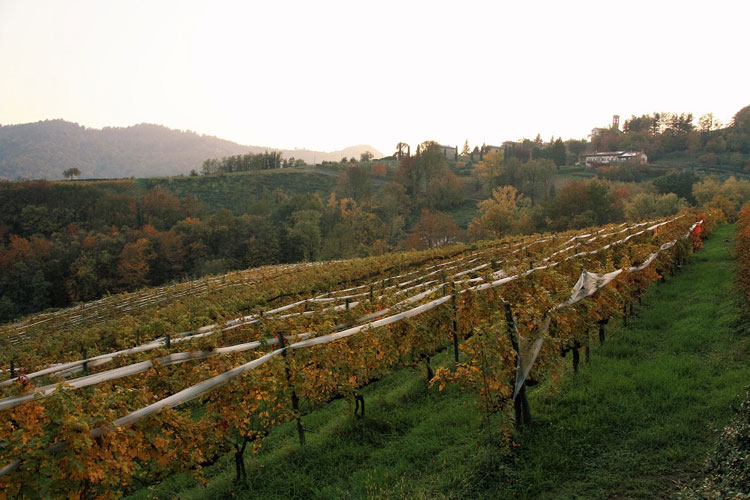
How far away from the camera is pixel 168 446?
462 centimetres

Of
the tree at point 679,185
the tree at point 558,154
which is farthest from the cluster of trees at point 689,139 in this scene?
the tree at point 679,185

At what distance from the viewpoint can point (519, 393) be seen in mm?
5473

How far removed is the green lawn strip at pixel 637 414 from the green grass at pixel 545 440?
14 millimetres

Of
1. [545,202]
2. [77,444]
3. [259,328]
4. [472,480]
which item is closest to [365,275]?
[259,328]

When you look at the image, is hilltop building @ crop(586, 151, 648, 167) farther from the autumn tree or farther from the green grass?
the green grass

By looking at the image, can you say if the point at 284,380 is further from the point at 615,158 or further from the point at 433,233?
the point at 615,158

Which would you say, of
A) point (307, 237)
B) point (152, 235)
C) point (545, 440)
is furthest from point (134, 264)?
point (545, 440)

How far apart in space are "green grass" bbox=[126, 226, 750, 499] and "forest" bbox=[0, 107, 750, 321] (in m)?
37.6

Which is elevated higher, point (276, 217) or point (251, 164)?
point (251, 164)

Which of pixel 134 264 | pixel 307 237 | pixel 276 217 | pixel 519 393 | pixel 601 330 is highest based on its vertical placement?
pixel 519 393

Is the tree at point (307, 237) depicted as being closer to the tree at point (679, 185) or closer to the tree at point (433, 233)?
the tree at point (433, 233)

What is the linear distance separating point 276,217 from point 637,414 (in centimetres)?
5671

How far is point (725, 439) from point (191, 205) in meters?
70.1

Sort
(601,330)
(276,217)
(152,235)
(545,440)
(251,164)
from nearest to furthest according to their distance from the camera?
(545,440) → (601,330) → (152,235) → (276,217) → (251,164)
